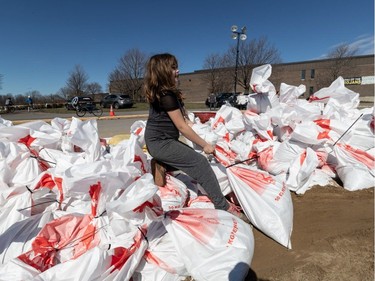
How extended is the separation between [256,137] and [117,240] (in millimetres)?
2463

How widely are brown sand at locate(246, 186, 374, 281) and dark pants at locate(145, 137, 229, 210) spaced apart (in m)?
0.44

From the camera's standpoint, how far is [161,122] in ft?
7.31

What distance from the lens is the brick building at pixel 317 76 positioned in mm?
35469

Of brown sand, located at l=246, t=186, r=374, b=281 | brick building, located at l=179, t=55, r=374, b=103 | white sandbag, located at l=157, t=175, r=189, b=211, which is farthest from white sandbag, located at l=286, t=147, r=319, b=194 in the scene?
brick building, located at l=179, t=55, r=374, b=103

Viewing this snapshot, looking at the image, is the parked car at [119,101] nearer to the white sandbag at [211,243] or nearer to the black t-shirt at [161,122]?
the black t-shirt at [161,122]

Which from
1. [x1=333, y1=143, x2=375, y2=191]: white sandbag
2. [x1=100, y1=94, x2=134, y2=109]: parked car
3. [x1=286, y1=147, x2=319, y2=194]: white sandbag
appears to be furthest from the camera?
[x1=100, y1=94, x2=134, y2=109]: parked car

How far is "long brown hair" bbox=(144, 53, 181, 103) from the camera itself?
2.13 m

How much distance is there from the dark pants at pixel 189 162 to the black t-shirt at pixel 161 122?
5cm

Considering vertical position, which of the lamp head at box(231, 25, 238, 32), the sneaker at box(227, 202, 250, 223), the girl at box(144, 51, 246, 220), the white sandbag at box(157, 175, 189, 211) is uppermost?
the lamp head at box(231, 25, 238, 32)

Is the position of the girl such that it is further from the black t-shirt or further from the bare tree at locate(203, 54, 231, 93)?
the bare tree at locate(203, 54, 231, 93)

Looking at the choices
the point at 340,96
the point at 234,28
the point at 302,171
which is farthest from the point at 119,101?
the point at 302,171

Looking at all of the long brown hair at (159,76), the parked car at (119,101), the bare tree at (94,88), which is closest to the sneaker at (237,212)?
the long brown hair at (159,76)

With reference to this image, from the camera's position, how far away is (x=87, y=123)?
2795mm

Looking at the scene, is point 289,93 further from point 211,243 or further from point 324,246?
point 211,243
